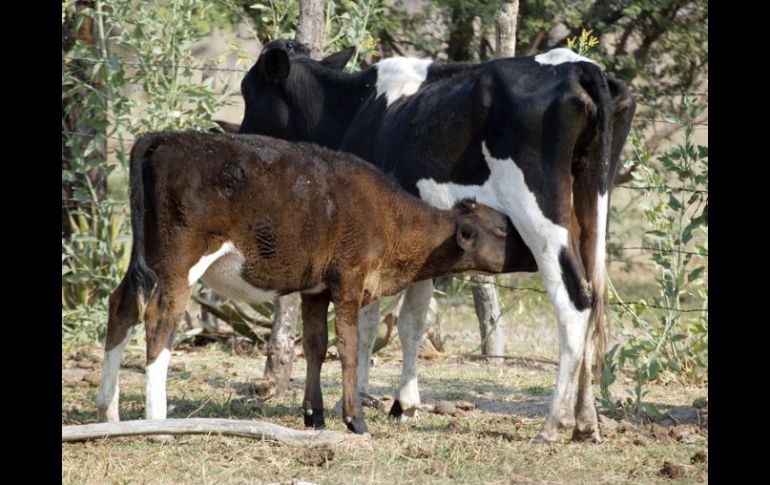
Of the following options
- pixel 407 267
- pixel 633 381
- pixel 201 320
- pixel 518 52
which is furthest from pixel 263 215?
pixel 518 52

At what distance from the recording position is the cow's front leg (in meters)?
6.49

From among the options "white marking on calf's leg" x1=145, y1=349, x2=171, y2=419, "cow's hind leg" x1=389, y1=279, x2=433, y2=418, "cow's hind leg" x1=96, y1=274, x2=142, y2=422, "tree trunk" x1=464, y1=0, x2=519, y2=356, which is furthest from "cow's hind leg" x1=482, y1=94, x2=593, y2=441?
"tree trunk" x1=464, y1=0, x2=519, y2=356

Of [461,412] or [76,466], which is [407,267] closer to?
[461,412]

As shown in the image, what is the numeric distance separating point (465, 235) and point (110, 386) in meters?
2.25

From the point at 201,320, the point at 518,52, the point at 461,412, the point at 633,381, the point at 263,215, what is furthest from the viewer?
the point at 518,52

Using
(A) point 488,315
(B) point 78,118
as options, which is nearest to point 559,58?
(A) point 488,315

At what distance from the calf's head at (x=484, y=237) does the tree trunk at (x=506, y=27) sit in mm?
2734

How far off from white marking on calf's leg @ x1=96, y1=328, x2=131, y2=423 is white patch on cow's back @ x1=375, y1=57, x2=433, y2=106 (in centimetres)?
247

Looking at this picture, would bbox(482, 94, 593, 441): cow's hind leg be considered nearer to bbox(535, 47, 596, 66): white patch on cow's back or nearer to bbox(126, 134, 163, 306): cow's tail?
bbox(535, 47, 596, 66): white patch on cow's back

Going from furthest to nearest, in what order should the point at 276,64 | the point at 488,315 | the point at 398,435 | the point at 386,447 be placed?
the point at 488,315 → the point at 276,64 → the point at 398,435 → the point at 386,447

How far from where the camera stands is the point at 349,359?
6.55 m

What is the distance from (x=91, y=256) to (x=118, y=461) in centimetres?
490

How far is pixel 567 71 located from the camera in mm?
6613

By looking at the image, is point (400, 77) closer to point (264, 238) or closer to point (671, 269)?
point (264, 238)
